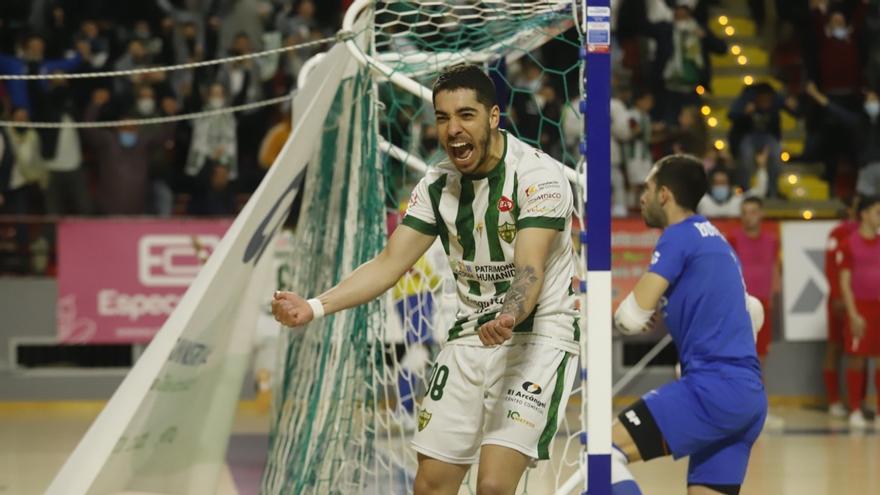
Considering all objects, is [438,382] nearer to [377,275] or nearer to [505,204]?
[377,275]

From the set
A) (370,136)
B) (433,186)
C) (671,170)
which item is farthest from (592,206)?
(370,136)

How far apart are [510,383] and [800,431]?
6815mm

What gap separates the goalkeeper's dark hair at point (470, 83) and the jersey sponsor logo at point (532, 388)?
903 mm

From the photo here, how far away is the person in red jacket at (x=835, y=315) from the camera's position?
11.4 m

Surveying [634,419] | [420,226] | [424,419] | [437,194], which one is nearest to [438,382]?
[424,419]

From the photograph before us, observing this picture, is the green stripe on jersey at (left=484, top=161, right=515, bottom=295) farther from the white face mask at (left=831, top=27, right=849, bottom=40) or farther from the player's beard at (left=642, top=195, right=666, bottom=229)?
the white face mask at (left=831, top=27, right=849, bottom=40)

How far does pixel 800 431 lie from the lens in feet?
35.1

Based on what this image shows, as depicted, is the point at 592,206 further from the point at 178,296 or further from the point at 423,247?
the point at 178,296

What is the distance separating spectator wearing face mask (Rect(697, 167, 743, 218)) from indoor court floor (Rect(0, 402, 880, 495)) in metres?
1.82

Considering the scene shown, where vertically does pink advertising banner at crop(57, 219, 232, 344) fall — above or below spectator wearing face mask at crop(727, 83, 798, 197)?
below

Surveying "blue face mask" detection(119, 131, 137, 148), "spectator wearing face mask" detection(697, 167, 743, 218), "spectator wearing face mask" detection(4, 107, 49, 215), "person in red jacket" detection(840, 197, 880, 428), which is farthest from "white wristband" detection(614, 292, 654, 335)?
"spectator wearing face mask" detection(4, 107, 49, 215)

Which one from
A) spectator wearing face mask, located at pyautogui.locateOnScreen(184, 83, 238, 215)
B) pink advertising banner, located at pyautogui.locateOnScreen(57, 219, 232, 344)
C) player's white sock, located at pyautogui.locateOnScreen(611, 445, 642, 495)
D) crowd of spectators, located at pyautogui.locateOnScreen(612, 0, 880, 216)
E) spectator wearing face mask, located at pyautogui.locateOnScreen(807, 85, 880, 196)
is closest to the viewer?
player's white sock, located at pyautogui.locateOnScreen(611, 445, 642, 495)

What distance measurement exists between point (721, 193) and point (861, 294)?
5.87ft

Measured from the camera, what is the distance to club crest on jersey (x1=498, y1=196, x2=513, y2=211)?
14.5 ft
